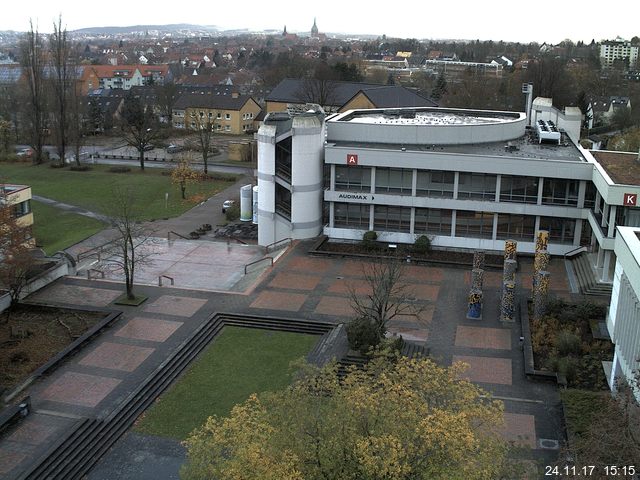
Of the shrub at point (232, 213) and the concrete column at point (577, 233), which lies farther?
the shrub at point (232, 213)

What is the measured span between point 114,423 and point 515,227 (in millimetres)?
27500

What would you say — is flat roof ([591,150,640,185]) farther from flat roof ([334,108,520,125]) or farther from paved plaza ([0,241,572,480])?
flat roof ([334,108,520,125])

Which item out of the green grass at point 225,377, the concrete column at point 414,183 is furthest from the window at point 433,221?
the green grass at point 225,377

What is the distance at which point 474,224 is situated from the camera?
43625mm

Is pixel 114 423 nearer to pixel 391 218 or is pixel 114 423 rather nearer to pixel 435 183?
pixel 391 218

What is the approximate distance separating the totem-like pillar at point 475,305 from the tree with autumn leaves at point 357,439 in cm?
1659

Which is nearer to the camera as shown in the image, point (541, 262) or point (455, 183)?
point (541, 262)

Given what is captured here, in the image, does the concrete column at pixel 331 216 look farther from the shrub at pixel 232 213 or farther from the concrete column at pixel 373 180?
the shrub at pixel 232 213

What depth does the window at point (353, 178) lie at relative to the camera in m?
44.7

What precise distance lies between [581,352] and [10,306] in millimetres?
26412

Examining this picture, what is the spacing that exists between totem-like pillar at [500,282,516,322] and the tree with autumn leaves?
54.0 ft

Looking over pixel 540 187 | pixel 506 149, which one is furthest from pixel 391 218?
pixel 540 187

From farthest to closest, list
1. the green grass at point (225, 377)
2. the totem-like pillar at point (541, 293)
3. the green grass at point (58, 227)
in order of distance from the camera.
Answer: the green grass at point (58, 227)
the totem-like pillar at point (541, 293)
the green grass at point (225, 377)

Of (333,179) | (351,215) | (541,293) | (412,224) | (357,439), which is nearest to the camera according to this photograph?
(357,439)
